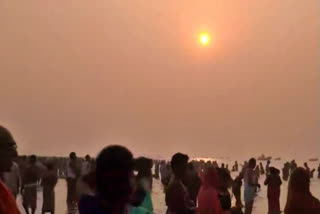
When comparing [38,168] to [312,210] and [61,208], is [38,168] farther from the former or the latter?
[312,210]

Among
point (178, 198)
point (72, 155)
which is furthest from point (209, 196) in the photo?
point (72, 155)

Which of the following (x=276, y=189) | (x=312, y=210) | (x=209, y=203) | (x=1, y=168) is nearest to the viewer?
(x=1, y=168)

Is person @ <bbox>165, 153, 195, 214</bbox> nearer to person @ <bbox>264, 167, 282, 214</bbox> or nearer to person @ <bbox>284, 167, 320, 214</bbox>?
person @ <bbox>284, 167, 320, 214</bbox>

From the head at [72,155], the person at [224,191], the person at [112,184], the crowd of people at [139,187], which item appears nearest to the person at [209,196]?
the crowd of people at [139,187]

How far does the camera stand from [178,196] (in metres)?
6.61

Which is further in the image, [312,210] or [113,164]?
[312,210]

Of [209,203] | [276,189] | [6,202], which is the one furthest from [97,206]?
[276,189]

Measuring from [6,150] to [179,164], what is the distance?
334cm

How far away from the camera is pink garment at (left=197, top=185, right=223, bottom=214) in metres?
7.38

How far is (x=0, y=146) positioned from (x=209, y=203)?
3923mm

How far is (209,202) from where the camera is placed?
7.40m

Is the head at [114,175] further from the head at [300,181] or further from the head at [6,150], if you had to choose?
the head at [300,181]

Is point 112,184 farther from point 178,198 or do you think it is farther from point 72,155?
point 72,155

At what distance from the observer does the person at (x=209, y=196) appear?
739 cm
